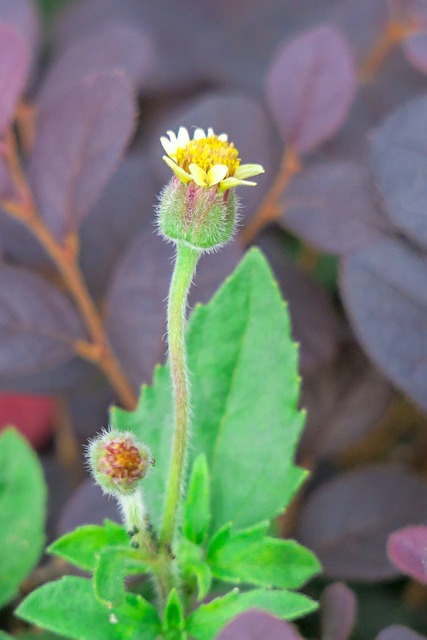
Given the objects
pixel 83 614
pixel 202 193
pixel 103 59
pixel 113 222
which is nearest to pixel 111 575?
pixel 83 614

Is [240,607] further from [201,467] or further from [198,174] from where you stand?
[198,174]

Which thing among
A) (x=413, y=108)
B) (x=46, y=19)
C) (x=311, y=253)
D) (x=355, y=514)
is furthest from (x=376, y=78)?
(x=46, y=19)

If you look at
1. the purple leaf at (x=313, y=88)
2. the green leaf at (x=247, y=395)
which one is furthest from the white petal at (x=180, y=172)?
the purple leaf at (x=313, y=88)

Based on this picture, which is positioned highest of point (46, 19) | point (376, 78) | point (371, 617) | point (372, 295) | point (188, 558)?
point (46, 19)

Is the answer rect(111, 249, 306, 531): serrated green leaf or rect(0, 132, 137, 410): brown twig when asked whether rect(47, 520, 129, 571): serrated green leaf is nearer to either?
rect(111, 249, 306, 531): serrated green leaf

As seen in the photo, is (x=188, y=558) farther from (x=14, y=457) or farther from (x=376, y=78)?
(x=376, y=78)

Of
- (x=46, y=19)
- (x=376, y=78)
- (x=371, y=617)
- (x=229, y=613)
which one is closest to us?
(x=229, y=613)

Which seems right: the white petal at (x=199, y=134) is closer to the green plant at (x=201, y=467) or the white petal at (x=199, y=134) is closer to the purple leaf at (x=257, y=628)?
the green plant at (x=201, y=467)
